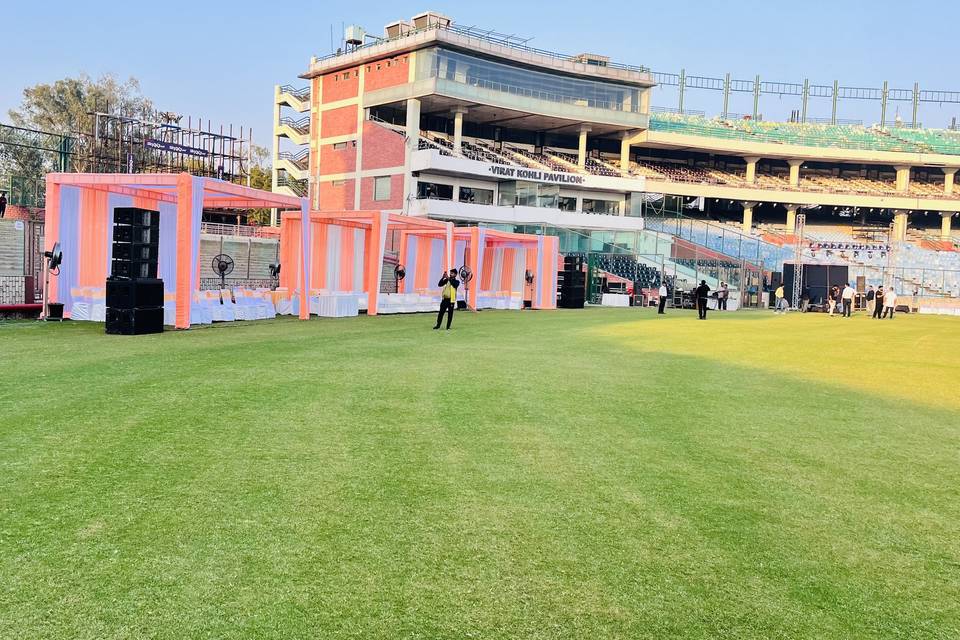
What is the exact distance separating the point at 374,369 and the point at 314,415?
3.29 m

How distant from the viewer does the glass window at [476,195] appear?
51.2 meters

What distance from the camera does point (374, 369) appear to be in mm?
10852

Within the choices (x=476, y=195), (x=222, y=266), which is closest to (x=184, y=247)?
(x=222, y=266)

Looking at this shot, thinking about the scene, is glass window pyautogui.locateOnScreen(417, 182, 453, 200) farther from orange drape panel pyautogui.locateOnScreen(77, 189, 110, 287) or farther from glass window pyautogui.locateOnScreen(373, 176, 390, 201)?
orange drape panel pyautogui.locateOnScreen(77, 189, 110, 287)

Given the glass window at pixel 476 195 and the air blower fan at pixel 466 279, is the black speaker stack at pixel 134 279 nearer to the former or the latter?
the air blower fan at pixel 466 279

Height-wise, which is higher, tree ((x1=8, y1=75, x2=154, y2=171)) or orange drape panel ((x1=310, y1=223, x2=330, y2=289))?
tree ((x1=8, y1=75, x2=154, y2=171))

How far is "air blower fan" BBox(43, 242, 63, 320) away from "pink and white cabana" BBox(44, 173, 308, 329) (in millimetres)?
163

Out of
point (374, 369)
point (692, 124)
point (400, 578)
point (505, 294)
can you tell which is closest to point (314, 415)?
point (374, 369)

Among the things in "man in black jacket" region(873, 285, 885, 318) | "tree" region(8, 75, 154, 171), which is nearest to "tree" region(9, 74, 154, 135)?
"tree" region(8, 75, 154, 171)

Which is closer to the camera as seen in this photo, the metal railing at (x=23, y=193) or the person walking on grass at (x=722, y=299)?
the metal railing at (x=23, y=193)

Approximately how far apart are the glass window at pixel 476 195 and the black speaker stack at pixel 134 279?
118 feet

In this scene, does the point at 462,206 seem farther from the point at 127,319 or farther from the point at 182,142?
the point at 127,319

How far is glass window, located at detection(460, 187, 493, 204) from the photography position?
51.2 metres

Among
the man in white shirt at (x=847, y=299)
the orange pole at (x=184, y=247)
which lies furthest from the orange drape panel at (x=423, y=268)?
the man in white shirt at (x=847, y=299)
